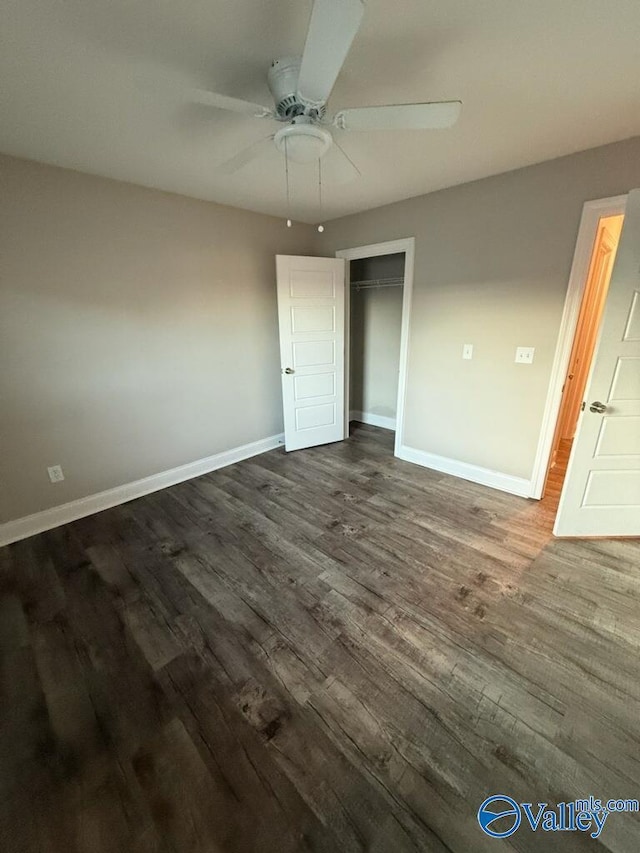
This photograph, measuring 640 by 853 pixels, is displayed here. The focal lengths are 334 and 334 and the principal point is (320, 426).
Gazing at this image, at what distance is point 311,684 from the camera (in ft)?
4.68

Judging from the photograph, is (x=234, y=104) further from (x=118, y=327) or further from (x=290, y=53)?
(x=118, y=327)

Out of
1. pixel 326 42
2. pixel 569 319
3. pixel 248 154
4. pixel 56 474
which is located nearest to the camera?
pixel 326 42

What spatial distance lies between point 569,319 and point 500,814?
8.74 ft

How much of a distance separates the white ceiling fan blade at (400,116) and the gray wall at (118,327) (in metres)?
2.02

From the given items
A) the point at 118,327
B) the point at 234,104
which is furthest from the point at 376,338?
the point at 234,104

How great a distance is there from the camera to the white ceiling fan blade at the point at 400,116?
3.92 feet

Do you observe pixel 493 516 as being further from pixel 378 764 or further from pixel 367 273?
pixel 367 273

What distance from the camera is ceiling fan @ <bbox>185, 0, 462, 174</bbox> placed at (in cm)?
95

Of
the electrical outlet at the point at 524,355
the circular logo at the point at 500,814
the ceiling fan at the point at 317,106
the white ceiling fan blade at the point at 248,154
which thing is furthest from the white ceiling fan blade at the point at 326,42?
the circular logo at the point at 500,814

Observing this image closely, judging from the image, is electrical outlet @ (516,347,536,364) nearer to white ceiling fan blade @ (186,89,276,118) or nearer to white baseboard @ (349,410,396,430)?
white baseboard @ (349,410,396,430)

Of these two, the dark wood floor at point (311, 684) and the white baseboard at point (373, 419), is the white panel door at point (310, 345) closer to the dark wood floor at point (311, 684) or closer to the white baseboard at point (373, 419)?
the white baseboard at point (373, 419)

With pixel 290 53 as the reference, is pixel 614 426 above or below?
below

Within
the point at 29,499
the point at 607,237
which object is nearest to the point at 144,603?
the point at 29,499

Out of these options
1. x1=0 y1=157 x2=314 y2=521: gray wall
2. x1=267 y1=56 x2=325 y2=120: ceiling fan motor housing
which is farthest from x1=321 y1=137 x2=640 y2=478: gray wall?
x1=267 y1=56 x2=325 y2=120: ceiling fan motor housing
